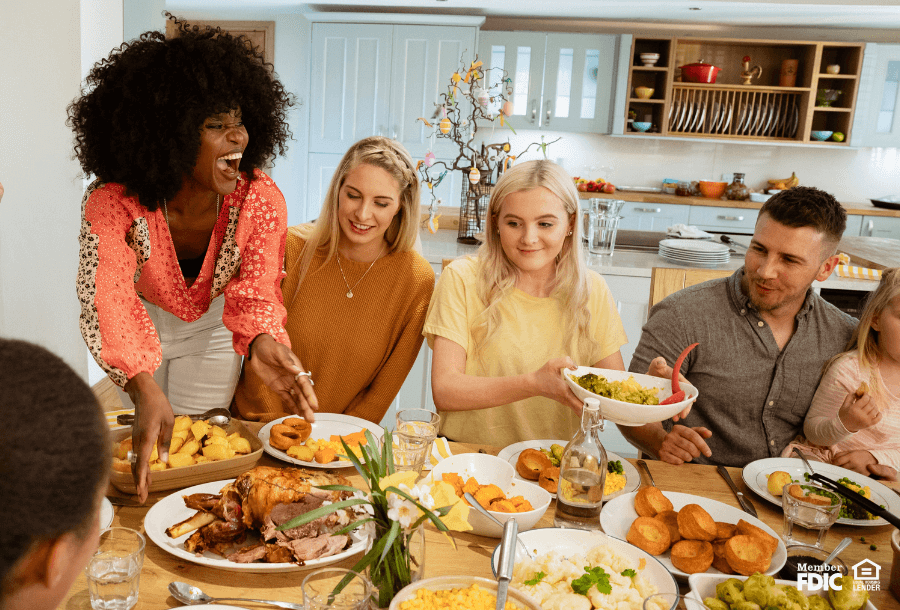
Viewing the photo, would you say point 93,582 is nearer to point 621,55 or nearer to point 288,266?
point 288,266

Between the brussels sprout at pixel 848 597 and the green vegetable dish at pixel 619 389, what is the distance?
499mm

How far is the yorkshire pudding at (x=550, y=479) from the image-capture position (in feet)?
4.41

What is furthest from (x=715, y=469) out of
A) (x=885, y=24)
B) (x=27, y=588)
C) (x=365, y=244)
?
(x=885, y=24)

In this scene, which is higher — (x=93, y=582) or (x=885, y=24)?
(x=885, y=24)

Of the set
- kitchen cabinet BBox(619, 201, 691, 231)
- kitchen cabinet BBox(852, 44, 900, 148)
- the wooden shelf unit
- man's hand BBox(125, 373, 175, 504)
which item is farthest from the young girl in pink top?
kitchen cabinet BBox(852, 44, 900, 148)

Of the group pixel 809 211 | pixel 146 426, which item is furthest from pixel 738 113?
pixel 146 426

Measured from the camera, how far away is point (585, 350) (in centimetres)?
194

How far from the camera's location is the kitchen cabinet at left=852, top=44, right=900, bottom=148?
5934mm

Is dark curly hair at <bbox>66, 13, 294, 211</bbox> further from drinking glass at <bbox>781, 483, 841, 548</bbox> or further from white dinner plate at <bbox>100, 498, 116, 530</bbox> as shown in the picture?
drinking glass at <bbox>781, 483, 841, 548</bbox>

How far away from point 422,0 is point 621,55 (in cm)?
178

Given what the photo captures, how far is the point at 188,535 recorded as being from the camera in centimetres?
112

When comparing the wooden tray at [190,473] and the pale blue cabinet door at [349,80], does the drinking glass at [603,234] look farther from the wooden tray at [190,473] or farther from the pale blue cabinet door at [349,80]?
the pale blue cabinet door at [349,80]

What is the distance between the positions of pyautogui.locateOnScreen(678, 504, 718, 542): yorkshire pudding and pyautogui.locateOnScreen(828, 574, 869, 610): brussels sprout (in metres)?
0.20

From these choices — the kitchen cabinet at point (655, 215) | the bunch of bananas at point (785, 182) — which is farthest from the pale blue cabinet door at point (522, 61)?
the bunch of bananas at point (785, 182)
